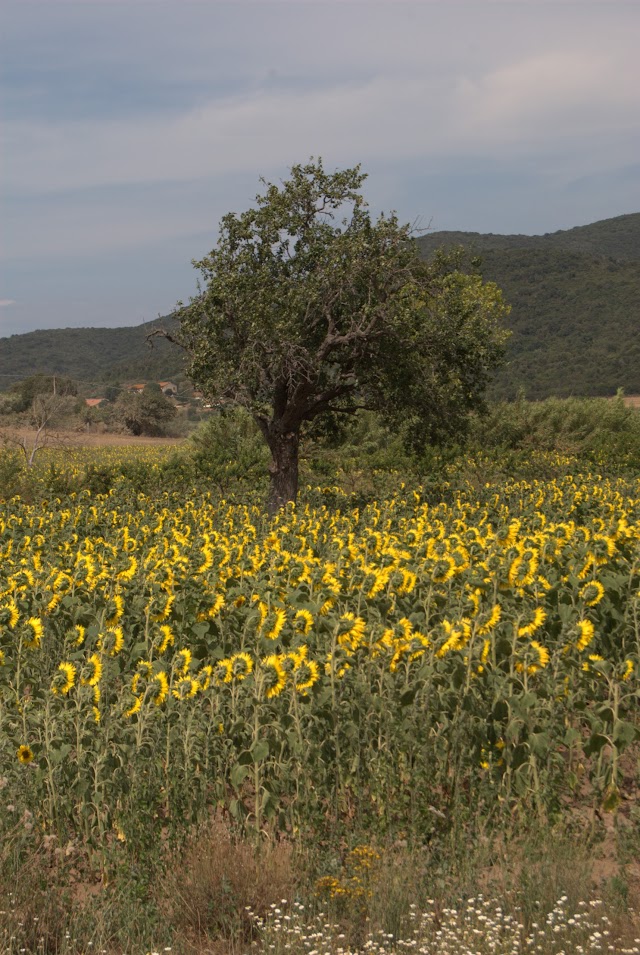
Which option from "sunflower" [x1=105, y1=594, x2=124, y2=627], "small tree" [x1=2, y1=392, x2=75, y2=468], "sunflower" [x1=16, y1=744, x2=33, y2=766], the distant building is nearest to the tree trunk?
"small tree" [x1=2, y1=392, x2=75, y2=468]

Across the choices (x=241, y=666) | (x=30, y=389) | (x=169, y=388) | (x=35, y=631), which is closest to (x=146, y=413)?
(x=30, y=389)

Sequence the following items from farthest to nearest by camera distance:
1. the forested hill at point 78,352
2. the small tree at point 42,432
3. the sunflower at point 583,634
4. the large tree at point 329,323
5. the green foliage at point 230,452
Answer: the forested hill at point 78,352
the small tree at point 42,432
the green foliage at point 230,452
the large tree at point 329,323
the sunflower at point 583,634

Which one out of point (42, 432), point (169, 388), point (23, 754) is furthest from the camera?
point (169, 388)

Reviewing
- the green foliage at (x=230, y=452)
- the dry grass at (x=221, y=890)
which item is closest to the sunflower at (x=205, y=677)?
the dry grass at (x=221, y=890)

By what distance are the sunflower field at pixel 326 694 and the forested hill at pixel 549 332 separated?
4370 cm

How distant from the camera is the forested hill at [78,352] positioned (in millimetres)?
129875

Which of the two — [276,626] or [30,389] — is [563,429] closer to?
[276,626]

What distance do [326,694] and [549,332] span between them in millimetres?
90129

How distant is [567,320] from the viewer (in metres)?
93.2

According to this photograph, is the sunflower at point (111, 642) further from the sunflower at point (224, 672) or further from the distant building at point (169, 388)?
the distant building at point (169, 388)

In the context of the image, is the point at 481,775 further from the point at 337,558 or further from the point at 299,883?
the point at 337,558

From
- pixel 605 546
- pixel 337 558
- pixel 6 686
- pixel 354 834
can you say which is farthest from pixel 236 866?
pixel 605 546

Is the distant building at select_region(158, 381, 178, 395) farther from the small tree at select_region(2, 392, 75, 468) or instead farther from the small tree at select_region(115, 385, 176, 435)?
the small tree at select_region(2, 392, 75, 468)

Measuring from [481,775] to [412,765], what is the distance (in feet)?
1.30
